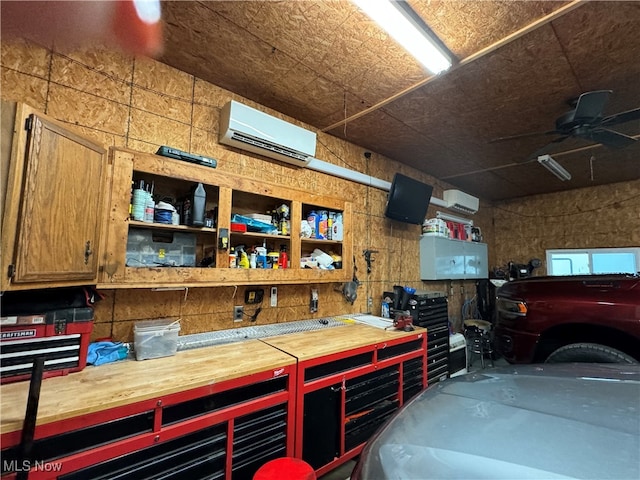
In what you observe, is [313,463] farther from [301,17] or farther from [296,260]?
[301,17]

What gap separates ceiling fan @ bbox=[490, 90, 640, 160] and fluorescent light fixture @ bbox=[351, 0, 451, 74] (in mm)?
1123

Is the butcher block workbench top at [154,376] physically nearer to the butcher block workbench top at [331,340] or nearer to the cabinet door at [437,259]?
the butcher block workbench top at [331,340]

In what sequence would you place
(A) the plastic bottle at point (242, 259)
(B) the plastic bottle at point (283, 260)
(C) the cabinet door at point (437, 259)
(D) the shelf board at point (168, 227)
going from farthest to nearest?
(C) the cabinet door at point (437, 259)
(B) the plastic bottle at point (283, 260)
(A) the plastic bottle at point (242, 259)
(D) the shelf board at point (168, 227)

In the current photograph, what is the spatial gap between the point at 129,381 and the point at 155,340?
13.5 inches

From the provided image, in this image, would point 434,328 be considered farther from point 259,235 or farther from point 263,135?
point 263,135

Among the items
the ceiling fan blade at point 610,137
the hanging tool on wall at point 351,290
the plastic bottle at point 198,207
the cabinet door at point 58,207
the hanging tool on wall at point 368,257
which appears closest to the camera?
the cabinet door at point 58,207

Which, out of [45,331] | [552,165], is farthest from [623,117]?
[45,331]

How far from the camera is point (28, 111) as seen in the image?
46.9 inches

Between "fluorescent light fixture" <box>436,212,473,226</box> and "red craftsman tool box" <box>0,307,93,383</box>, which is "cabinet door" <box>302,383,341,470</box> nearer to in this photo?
"red craftsman tool box" <box>0,307,93,383</box>

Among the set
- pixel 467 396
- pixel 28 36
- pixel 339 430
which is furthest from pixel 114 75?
pixel 339 430

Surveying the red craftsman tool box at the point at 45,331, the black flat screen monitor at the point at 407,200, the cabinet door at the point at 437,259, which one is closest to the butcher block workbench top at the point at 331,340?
the red craftsman tool box at the point at 45,331

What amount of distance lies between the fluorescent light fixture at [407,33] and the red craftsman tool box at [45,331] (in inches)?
85.9

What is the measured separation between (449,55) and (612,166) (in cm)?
390

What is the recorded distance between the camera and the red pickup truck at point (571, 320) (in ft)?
6.97
